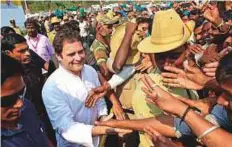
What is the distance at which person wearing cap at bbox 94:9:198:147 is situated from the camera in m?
2.53

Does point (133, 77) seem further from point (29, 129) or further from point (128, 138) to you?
point (29, 129)

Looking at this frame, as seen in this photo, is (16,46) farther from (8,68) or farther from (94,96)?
(8,68)

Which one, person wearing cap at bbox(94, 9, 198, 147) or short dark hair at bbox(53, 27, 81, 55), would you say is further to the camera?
short dark hair at bbox(53, 27, 81, 55)

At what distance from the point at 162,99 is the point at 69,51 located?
105 centimetres

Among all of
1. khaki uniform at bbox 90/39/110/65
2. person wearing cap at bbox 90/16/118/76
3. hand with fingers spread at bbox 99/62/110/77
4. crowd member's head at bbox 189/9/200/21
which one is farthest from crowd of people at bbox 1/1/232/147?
crowd member's head at bbox 189/9/200/21

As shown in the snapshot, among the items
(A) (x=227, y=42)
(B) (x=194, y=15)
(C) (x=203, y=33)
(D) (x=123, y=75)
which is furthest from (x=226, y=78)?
(B) (x=194, y=15)

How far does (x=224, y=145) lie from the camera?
1.95 metres

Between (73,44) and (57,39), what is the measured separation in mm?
129

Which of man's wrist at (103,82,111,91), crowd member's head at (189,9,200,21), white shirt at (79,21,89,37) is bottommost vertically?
white shirt at (79,21,89,37)

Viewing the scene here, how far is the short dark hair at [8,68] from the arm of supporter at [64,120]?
821 mm

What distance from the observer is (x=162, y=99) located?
2125 millimetres

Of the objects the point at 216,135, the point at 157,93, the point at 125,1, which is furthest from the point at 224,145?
the point at 125,1

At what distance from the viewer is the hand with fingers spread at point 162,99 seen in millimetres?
2045

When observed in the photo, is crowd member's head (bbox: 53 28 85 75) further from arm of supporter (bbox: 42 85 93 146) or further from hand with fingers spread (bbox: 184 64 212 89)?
hand with fingers spread (bbox: 184 64 212 89)
